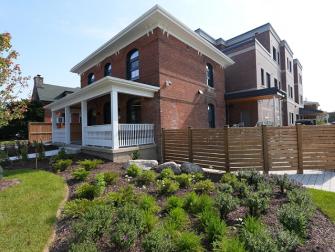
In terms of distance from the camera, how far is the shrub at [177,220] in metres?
3.82

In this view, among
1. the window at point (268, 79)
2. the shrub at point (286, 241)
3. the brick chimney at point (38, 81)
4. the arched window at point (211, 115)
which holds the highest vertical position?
the brick chimney at point (38, 81)

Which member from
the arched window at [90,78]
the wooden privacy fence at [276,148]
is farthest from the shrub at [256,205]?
the arched window at [90,78]

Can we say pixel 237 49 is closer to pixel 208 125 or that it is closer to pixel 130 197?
pixel 208 125

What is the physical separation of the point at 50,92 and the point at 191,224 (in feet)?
109

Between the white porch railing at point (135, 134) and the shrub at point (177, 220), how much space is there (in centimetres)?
640

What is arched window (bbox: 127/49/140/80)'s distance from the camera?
13.2 meters

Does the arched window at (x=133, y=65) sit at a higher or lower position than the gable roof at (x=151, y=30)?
lower

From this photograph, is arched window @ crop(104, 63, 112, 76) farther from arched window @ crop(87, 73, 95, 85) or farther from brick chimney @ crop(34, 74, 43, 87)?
brick chimney @ crop(34, 74, 43, 87)

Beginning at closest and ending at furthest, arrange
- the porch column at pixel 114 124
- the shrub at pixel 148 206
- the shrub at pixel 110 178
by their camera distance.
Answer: the shrub at pixel 148 206 → the shrub at pixel 110 178 → the porch column at pixel 114 124

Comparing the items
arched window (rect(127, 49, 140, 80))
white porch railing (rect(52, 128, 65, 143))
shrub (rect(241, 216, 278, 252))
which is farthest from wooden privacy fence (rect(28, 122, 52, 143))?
shrub (rect(241, 216, 278, 252))

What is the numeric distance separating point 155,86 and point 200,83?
4.39 metres

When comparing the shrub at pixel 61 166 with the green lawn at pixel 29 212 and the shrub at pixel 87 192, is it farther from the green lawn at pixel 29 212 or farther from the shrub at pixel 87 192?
the shrub at pixel 87 192

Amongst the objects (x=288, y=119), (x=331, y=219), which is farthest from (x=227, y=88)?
(x=331, y=219)

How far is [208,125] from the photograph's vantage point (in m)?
15.8
